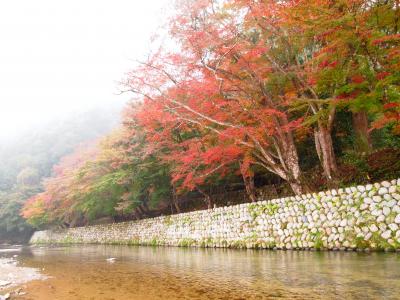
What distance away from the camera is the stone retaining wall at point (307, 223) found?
8.48 metres

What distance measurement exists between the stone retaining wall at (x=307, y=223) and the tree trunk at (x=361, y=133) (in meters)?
4.06

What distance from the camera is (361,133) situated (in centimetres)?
1373

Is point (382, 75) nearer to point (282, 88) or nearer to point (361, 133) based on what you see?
point (282, 88)

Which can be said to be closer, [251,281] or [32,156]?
[251,281]

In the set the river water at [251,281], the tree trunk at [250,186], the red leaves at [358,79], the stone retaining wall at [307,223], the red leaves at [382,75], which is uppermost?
the red leaves at [358,79]

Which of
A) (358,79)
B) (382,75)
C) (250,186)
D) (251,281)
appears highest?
(358,79)

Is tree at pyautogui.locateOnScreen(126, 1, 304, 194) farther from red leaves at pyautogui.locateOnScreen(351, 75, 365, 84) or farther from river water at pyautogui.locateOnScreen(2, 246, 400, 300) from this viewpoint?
river water at pyautogui.locateOnScreen(2, 246, 400, 300)

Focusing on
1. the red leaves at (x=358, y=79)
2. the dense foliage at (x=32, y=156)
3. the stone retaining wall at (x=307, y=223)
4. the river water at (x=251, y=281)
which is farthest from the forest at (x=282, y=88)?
the dense foliage at (x=32, y=156)

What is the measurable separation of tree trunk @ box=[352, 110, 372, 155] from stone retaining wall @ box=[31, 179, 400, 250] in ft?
13.3

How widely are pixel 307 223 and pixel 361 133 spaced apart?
208 inches

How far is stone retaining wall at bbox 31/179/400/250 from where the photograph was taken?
848 centimetres

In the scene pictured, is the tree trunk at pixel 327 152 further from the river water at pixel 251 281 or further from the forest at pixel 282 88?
the river water at pixel 251 281

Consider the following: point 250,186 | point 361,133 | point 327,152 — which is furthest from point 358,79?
point 250,186

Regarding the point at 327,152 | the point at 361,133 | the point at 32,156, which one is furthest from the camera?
the point at 32,156
